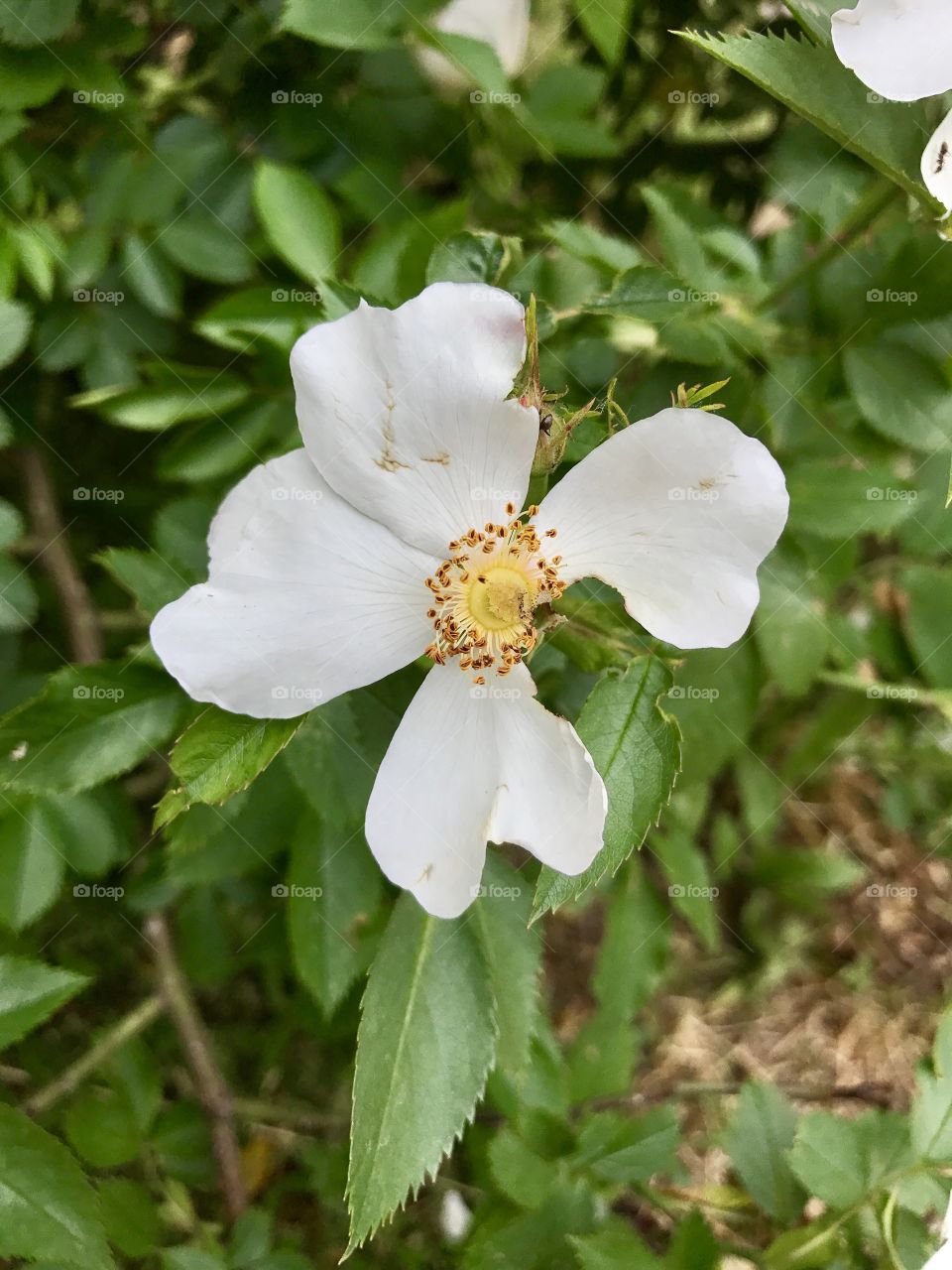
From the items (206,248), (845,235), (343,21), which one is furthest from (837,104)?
(206,248)

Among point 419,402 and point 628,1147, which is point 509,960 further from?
point 419,402

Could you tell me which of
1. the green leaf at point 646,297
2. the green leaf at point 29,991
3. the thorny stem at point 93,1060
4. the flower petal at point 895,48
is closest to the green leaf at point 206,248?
the green leaf at point 646,297

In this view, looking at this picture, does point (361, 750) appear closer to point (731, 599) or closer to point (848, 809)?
point (731, 599)

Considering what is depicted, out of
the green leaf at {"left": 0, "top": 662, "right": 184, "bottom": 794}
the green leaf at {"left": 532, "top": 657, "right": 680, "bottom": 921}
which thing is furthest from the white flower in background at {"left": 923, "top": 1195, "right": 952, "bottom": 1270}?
the green leaf at {"left": 0, "top": 662, "right": 184, "bottom": 794}

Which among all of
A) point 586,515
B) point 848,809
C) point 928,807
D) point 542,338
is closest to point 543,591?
point 586,515

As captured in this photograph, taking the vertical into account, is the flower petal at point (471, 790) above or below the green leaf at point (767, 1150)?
above

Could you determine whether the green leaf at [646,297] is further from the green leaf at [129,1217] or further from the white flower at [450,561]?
the green leaf at [129,1217]
